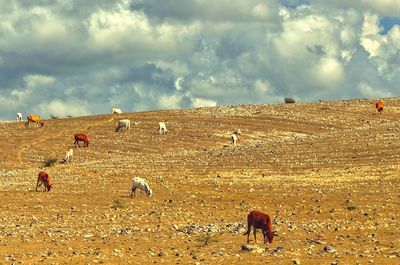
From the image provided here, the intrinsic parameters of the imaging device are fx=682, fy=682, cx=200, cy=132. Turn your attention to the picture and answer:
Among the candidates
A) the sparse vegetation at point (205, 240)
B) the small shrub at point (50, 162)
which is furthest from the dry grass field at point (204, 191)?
the small shrub at point (50, 162)

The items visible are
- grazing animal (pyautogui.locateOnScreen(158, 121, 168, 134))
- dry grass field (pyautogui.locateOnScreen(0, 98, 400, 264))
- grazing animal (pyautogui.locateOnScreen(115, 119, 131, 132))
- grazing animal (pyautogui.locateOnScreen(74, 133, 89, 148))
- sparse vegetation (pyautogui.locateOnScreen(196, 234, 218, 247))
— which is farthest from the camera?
grazing animal (pyautogui.locateOnScreen(115, 119, 131, 132))

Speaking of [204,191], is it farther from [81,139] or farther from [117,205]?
[81,139]

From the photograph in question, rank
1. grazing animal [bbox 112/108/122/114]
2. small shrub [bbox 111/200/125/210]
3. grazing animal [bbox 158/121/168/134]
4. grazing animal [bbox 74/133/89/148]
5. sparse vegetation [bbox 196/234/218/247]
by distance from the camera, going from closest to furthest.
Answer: sparse vegetation [bbox 196/234/218/247], small shrub [bbox 111/200/125/210], grazing animal [bbox 74/133/89/148], grazing animal [bbox 158/121/168/134], grazing animal [bbox 112/108/122/114]

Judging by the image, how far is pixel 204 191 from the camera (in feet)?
131

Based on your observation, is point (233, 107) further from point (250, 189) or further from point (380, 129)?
point (250, 189)

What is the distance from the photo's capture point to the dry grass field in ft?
77.2

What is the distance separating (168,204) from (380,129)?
3423 cm

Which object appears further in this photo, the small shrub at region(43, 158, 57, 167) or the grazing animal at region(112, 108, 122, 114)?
the grazing animal at region(112, 108, 122, 114)

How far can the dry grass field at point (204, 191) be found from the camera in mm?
23516

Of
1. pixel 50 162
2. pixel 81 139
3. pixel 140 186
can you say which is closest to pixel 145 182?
pixel 140 186

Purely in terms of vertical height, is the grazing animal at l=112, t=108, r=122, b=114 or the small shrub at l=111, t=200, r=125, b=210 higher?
the grazing animal at l=112, t=108, r=122, b=114

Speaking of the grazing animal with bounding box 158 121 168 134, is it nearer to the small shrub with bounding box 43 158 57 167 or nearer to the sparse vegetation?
the small shrub with bounding box 43 158 57 167

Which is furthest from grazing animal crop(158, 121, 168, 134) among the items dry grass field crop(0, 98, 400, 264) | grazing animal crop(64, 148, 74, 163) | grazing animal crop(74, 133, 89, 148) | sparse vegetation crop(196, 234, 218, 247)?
sparse vegetation crop(196, 234, 218, 247)

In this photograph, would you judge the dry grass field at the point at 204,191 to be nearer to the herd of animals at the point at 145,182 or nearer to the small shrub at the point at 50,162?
the herd of animals at the point at 145,182
